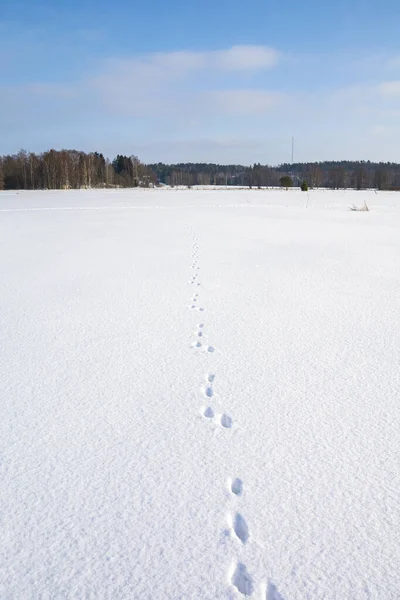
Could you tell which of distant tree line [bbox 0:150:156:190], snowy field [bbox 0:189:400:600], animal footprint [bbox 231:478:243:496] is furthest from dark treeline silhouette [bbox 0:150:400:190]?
animal footprint [bbox 231:478:243:496]

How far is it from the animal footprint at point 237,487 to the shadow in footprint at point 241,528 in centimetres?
14

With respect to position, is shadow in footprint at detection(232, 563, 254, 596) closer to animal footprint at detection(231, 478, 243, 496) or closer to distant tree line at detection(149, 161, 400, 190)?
→ animal footprint at detection(231, 478, 243, 496)

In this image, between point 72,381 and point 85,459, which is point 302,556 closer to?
point 85,459

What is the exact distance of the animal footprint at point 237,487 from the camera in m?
2.05

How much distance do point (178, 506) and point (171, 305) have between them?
3.30 m

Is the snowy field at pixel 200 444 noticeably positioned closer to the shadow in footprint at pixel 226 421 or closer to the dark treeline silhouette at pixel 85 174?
the shadow in footprint at pixel 226 421

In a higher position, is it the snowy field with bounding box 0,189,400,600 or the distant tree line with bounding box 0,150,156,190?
the distant tree line with bounding box 0,150,156,190

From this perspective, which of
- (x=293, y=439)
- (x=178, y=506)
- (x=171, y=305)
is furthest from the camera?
(x=171, y=305)

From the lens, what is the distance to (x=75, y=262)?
7.84 m

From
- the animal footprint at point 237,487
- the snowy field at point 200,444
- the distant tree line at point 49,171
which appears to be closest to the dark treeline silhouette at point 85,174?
the distant tree line at point 49,171

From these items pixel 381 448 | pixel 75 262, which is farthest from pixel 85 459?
pixel 75 262

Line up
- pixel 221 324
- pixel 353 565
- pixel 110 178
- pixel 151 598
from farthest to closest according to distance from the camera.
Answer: pixel 110 178 → pixel 221 324 → pixel 353 565 → pixel 151 598

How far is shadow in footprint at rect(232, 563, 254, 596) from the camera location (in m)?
1.57

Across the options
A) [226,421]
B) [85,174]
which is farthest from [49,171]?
[226,421]
